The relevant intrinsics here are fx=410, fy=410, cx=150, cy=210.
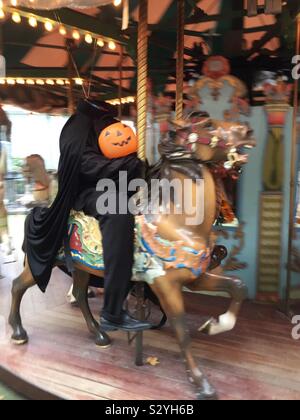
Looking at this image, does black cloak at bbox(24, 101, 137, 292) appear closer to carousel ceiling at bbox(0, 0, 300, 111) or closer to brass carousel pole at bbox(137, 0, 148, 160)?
brass carousel pole at bbox(137, 0, 148, 160)

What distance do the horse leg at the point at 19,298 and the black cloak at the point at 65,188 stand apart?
0.41 feet

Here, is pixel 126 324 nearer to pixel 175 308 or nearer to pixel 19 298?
pixel 175 308

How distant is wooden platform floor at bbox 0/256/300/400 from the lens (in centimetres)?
235

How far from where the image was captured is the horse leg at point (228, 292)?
2.46 m

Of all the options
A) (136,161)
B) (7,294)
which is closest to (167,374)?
(136,161)

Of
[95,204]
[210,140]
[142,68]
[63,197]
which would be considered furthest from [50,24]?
[210,140]

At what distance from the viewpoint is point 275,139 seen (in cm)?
379

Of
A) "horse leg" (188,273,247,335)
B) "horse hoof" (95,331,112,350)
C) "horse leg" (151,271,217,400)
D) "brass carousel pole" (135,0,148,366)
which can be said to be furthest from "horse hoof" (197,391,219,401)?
"brass carousel pole" (135,0,148,366)

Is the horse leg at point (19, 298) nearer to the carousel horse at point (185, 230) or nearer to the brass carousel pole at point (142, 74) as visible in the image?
the carousel horse at point (185, 230)

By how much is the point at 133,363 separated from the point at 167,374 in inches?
10.7

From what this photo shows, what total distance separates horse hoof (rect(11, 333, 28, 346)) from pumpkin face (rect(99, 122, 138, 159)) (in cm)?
150

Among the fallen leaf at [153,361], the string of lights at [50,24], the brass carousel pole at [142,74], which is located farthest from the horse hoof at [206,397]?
the string of lights at [50,24]

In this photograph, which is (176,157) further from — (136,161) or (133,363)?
(133,363)

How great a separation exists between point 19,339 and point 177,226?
155cm
